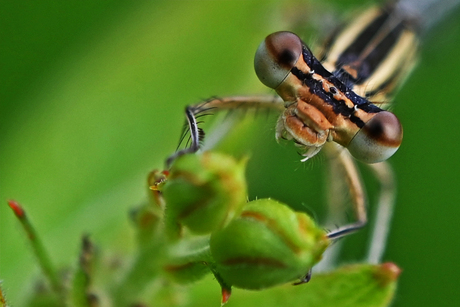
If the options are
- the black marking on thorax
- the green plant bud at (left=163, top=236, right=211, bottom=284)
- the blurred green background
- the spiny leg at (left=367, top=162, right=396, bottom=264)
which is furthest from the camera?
the spiny leg at (left=367, top=162, right=396, bottom=264)

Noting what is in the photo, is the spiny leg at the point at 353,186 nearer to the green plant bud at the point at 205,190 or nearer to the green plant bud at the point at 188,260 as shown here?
the green plant bud at the point at 188,260

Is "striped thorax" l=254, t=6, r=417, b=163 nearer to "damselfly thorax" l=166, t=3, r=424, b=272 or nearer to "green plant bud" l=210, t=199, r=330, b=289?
"damselfly thorax" l=166, t=3, r=424, b=272

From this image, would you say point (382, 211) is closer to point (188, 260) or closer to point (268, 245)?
point (188, 260)

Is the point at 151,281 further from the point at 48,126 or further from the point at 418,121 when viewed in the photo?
the point at 418,121

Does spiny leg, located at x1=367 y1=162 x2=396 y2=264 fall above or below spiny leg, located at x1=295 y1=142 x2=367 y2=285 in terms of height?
below

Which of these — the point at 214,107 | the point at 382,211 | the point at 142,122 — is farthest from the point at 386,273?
the point at 382,211

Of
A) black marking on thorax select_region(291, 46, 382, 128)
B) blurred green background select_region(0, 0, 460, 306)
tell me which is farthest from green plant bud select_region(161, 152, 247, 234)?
black marking on thorax select_region(291, 46, 382, 128)
